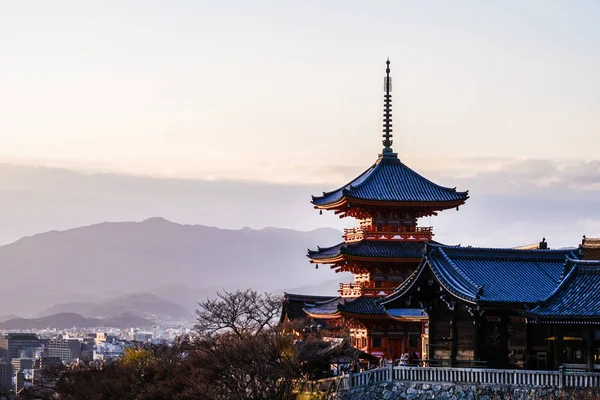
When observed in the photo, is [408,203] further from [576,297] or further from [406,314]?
[576,297]

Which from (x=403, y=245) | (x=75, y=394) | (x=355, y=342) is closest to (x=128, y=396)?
(x=75, y=394)

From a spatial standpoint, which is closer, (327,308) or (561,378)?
(561,378)

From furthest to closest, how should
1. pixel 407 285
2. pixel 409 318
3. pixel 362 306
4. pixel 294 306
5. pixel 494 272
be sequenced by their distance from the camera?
pixel 294 306
pixel 362 306
pixel 409 318
pixel 407 285
pixel 494 272

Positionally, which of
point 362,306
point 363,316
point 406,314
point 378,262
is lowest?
point 363,316

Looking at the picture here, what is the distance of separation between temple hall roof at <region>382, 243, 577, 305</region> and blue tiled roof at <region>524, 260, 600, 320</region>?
47.0 inches

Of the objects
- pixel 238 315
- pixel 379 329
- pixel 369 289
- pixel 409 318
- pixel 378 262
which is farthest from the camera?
pixel 238 315

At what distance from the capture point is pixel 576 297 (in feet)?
164

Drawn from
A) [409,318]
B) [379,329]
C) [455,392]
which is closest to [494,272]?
[455,392]

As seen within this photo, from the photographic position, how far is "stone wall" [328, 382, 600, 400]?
46.8m

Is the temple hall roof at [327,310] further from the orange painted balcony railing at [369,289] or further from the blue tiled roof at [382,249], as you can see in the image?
the blue tiled roof at [382,249]

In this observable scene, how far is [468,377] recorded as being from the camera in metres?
49.6

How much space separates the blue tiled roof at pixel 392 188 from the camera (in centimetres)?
6950

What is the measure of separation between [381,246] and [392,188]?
11.8 feet

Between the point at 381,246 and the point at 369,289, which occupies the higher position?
the point at 381,246
